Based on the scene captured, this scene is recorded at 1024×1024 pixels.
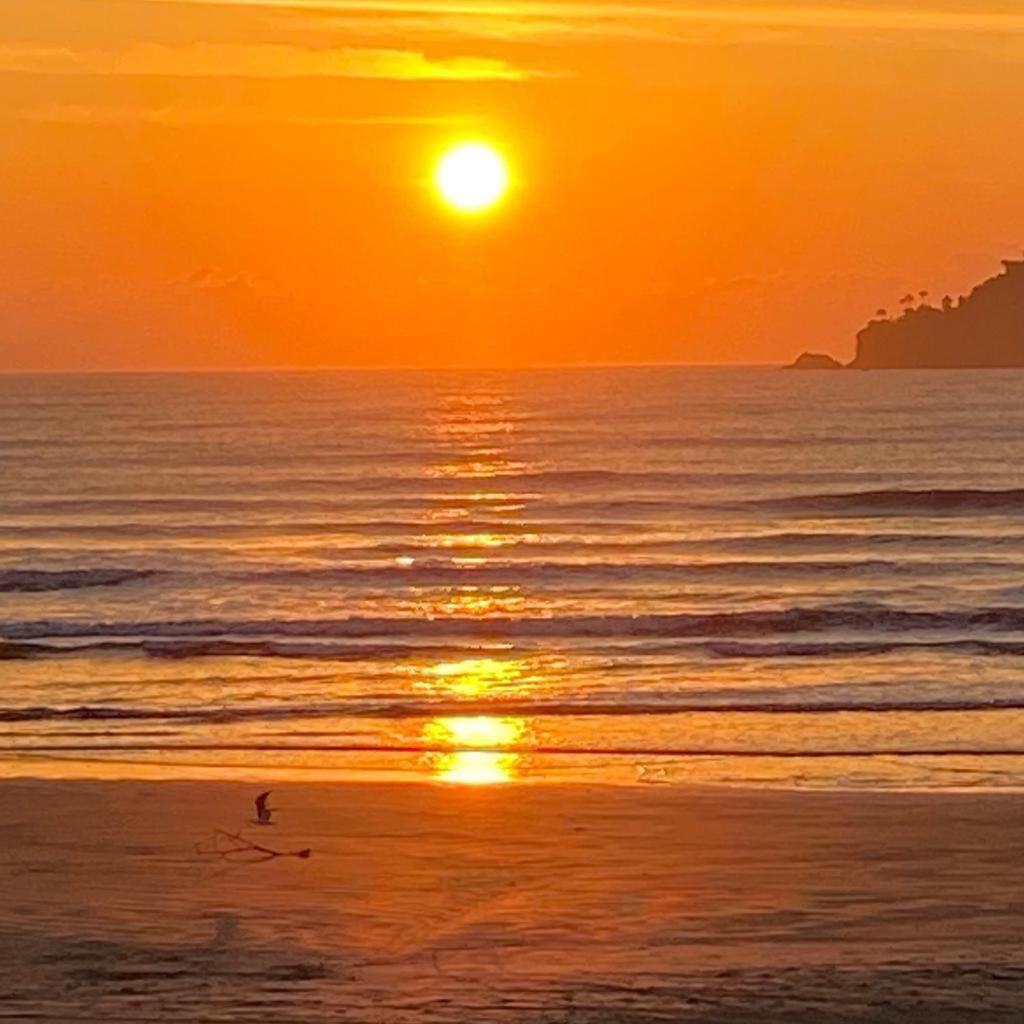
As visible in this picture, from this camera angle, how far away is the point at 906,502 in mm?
44094

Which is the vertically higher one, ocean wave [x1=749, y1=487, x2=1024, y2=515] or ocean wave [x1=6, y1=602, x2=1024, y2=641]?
ocean wave [x1=749, y1=487, x2=1024, y2=515]

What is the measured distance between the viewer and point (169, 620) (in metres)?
25.1

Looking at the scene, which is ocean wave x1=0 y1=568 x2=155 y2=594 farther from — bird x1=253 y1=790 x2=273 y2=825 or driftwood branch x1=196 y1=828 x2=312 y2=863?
driftwood branch x1=196 y1=828 x2=312 y2=863

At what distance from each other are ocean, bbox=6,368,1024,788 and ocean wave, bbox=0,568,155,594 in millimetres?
147

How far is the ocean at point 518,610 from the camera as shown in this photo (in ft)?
46.3

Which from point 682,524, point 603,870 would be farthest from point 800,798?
point 682,524

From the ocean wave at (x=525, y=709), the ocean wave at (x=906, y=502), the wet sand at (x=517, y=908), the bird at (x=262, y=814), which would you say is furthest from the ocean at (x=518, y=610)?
the bird at (x=262, y=814)

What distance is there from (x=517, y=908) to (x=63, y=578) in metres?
23.3

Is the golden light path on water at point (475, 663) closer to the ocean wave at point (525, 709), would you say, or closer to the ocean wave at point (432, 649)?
the ocean wave at point (525, 709)

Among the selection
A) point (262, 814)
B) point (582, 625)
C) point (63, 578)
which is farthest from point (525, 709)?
point (63, 578)

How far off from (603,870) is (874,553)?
24390 millimetres

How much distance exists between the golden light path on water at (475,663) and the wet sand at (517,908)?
204 centimetres

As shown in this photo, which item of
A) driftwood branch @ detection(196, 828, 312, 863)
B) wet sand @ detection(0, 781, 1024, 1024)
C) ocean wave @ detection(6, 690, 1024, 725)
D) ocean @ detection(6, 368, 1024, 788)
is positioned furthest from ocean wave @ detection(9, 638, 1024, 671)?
driftwood branch @ detection(196, 828, 312, 863)

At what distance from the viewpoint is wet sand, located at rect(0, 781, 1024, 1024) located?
6863 millimetres
